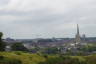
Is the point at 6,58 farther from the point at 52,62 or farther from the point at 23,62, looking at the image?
the point at 52,62

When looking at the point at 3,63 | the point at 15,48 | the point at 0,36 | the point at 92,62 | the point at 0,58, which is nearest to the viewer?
the point at 3,63

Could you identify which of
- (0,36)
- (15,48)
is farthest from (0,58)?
(15,48)

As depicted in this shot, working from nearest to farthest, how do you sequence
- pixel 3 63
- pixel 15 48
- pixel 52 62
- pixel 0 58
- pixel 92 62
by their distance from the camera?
pixel 3 63 → pixel 0 58 → pixel 52 62 → pixel 92 62 → pixel 15 48

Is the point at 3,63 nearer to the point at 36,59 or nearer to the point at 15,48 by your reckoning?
the point at 36,59

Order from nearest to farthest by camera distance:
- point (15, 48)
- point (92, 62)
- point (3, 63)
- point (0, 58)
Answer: point (3, 63) → point (0, 58) → point (92, 62) → point (15, 48)

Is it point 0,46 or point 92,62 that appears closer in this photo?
point 92,62

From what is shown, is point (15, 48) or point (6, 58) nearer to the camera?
point (6, 58)

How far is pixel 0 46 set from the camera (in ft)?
283

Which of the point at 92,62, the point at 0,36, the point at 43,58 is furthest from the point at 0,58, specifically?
the point at 0,36

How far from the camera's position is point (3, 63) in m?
49.8

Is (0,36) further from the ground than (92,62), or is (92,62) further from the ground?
(0,36)

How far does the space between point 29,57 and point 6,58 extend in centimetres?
622

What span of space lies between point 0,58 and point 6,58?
127cm

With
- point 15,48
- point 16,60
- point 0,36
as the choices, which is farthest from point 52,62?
point 15,48
